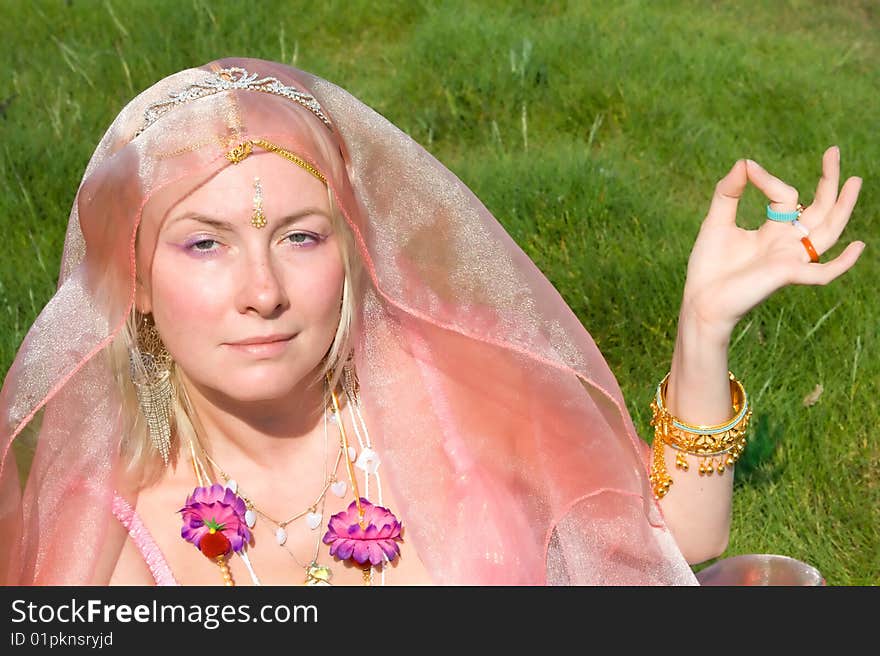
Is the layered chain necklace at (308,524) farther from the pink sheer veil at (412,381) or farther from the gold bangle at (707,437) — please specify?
the gold bangle at (707,437)

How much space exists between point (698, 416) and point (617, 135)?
288 cm

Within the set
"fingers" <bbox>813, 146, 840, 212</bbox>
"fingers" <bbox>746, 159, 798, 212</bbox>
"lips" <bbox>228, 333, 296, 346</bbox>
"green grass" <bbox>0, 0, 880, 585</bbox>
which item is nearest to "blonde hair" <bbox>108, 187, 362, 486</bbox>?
"lips" <bbox>228, 333, 296, 346</bbox>

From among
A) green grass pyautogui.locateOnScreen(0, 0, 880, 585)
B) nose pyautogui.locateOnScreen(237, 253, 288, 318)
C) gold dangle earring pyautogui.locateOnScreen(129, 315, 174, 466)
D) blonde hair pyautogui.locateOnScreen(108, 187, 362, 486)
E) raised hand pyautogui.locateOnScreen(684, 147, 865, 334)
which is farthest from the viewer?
green grass pyautogui.locateOnScreen(0, 0, 880, 585)

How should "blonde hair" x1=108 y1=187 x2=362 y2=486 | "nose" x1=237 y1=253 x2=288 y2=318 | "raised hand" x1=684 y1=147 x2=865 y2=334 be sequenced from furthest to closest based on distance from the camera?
"blonde hair" x1=108 y1=187 x2=362 y2=486
"raised hand" x1=684 y1=147 x2=865 y2=334
"nose" x1=237 y1=253 x2=288 y2=318

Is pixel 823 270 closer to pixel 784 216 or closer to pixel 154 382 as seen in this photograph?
pixel 784 216

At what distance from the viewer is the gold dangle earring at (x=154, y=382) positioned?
2.80 metres

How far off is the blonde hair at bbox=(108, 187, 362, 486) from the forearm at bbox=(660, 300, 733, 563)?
0.76 m

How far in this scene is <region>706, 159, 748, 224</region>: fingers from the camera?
2.63 metres

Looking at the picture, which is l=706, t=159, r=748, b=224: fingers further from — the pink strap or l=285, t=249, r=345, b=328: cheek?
the pink strap

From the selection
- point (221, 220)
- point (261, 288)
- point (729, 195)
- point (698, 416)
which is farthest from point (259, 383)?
point (729, 195)

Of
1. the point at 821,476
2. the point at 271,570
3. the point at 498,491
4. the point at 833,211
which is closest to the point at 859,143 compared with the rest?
the point at 821,476

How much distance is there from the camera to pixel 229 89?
2.59 metres

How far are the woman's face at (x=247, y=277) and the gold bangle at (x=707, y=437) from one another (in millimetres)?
829

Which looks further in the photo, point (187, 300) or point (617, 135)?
point (617, 135)
